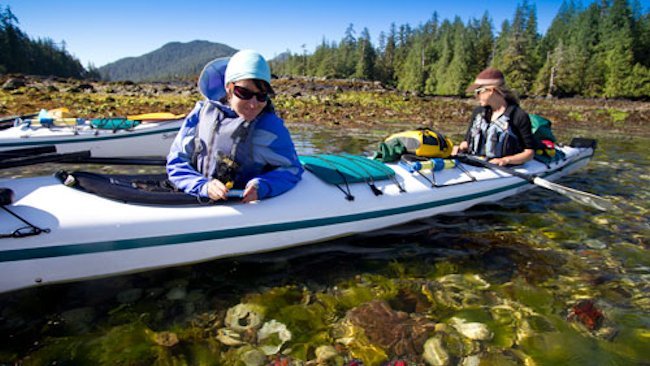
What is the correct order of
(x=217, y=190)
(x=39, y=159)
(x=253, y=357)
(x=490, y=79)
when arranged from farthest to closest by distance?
(x=490, y=79) → (x=39, y=159) → (x=217, y=190) → (x=253, y=357)

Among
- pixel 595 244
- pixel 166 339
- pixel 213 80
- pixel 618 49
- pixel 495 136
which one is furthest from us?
pixel 618 49

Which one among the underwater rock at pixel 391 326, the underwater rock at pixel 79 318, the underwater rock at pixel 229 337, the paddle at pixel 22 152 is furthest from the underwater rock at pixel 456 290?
the paddle at pixel 22 152

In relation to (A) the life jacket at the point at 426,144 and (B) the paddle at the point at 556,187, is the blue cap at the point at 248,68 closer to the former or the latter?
(A) the life jacket at the point at 426,144

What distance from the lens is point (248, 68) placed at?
3.36 meters

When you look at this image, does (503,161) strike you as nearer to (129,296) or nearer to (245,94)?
(245,94)

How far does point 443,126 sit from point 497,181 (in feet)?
50.0

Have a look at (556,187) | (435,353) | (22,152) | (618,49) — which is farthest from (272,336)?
(618,49)

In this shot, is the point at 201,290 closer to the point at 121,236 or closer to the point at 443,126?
the point at 121,236

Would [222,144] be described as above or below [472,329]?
above

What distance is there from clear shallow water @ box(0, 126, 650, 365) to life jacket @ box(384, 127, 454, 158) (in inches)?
54.5

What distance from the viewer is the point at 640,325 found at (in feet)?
11.1

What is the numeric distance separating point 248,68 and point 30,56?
4128 inches

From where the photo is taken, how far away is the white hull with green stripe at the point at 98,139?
8719mm

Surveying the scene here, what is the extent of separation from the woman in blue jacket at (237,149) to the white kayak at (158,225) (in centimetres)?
26
